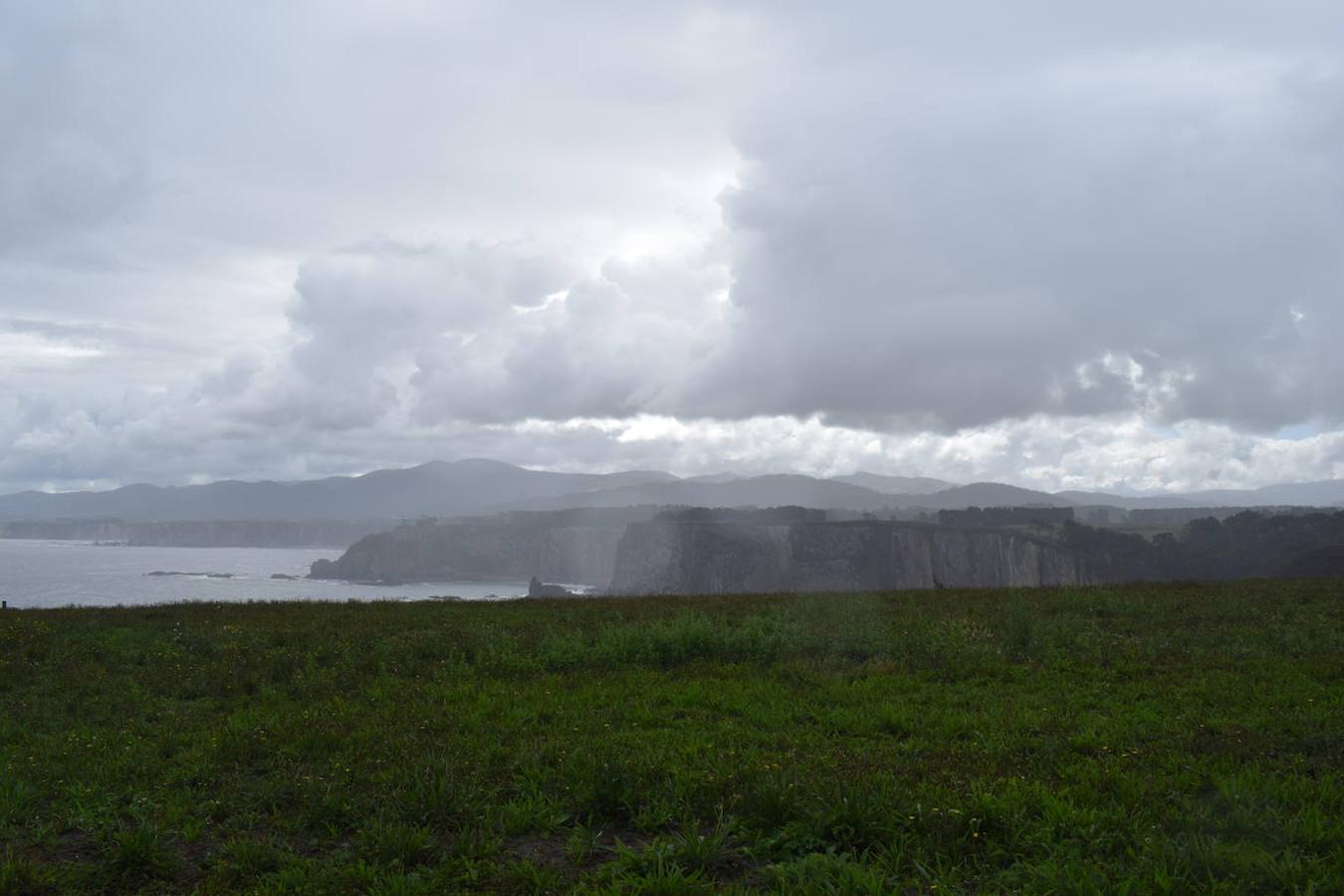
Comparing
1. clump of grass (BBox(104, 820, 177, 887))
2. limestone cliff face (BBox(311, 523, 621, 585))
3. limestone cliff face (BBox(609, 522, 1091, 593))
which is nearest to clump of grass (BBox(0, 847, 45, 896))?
clump of grass (BBox(104, 820, 177, 887))

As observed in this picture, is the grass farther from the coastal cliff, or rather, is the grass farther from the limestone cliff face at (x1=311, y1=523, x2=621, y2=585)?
the coastal cliff

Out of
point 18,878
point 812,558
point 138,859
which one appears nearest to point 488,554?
point 812,558

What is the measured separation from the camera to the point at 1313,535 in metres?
61.5

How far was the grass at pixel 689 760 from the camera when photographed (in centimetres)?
633

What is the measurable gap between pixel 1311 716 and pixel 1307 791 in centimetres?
305

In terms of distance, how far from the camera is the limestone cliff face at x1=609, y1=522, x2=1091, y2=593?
97.7 metres

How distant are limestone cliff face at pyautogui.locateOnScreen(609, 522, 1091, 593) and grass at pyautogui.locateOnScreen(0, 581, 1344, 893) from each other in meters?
84.0

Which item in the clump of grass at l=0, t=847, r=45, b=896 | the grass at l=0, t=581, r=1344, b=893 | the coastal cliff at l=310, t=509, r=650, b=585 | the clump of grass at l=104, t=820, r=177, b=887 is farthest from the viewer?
the coastal cliff at l=310, t=509, r=650, b=585

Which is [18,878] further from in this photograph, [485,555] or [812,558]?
[485,555]

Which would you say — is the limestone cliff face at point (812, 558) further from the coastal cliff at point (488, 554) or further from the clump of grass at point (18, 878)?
the clump of grass at point (18, 878)

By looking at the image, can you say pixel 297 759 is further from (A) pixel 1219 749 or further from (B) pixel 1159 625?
(B) pixel 1159 625

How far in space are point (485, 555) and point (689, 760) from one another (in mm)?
162064

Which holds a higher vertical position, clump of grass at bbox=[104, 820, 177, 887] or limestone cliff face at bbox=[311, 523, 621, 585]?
clump of grass at bbox=[104, 820, 177, 887]

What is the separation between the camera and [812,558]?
354 feet
